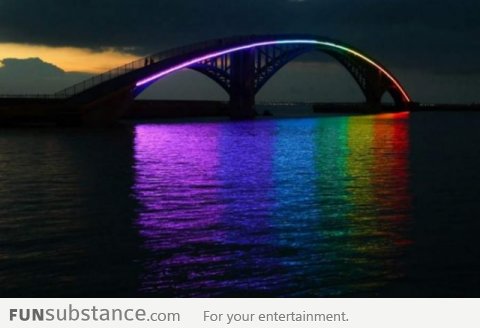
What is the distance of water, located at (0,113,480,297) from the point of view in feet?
41.4

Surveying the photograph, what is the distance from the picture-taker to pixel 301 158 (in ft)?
Answer: 125

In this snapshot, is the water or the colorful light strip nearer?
the water

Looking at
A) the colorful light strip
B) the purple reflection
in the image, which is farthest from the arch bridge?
the purple reflection

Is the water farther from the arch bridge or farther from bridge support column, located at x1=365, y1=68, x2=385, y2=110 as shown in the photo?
bridge support column, located at x1=365, y1=68, x2=385, y2=110

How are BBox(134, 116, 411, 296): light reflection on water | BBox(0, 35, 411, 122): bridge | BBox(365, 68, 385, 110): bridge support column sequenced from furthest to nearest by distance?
BBox(365, 68, 385, 110): bridge support column, BBox(0, 35, 411, 122): bridge, BBox(134, 116, 411, 296): light reflection on water

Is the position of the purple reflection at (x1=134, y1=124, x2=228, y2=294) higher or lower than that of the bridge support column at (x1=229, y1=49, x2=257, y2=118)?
lower

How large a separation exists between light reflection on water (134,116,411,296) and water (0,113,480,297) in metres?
Answer: 0.04

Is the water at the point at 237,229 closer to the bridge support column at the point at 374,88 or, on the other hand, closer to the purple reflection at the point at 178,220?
the purple reflection at the point at 178,220

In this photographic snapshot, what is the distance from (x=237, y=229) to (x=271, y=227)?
3.02 feet

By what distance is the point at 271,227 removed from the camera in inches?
688

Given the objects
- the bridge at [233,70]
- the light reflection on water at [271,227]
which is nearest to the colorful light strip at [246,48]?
the bridge at [233,70]

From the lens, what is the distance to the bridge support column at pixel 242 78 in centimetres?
10312

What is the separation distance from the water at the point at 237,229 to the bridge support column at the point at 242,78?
7062 centimetres
